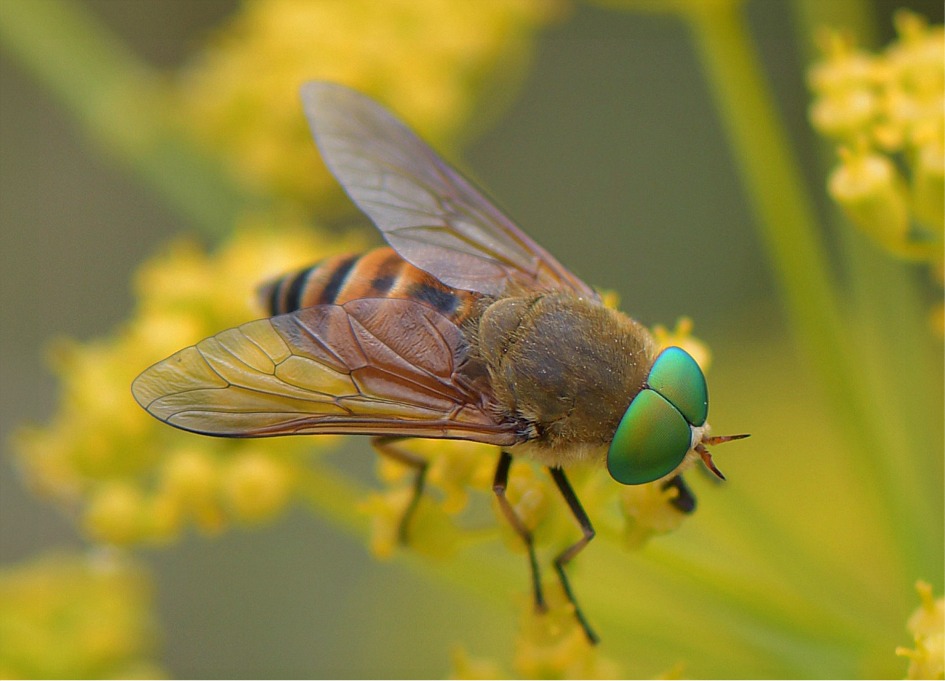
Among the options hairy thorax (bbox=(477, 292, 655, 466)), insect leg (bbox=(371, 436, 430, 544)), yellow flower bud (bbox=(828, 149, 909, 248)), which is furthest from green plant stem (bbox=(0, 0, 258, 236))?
yellow flower bud (bbox=(828, 149, 909, 248))

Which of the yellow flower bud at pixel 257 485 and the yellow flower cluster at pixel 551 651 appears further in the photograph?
the yellow flower bud at pixel 257 485

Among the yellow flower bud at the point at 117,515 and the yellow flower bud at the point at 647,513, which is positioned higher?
the yellow flower bud at the point at 647,513

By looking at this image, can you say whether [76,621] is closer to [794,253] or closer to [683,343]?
[683,343]

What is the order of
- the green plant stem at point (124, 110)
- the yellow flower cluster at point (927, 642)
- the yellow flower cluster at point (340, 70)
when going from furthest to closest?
the green plant stem at point (124, 110) < the yellow flower cluster at point (340, 70) < the yellow flower cluster at point (927, 642)

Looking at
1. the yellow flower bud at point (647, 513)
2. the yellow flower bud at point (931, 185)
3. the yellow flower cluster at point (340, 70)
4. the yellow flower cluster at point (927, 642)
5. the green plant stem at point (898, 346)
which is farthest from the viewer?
the yellow flower cluster at point (340, 70)

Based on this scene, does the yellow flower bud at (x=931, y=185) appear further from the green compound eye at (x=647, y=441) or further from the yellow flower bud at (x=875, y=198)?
the green compound eye at (x=647, y=441)

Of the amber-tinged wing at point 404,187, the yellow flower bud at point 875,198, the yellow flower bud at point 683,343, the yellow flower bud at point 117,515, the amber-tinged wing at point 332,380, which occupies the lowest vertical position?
the yellow flower bud at point 117,515

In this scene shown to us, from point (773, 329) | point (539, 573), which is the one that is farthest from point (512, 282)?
point (773, 329)

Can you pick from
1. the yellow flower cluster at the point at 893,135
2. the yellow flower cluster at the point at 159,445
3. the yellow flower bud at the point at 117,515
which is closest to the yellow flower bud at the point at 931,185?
the yellow flower cluster at the point at 893,135
